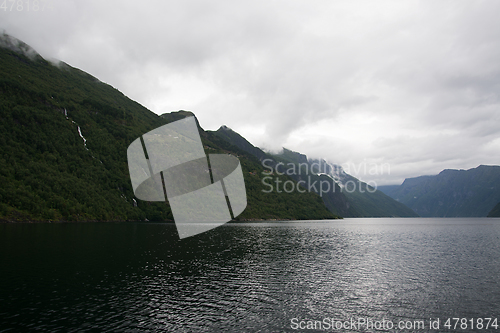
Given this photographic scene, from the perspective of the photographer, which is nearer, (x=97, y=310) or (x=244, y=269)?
(x=97, y=310)

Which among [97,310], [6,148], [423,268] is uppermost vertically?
[6,148]

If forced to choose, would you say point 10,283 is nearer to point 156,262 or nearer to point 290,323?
point 156,262

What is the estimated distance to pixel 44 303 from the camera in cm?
2945

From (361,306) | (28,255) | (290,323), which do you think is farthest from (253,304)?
(28,255)

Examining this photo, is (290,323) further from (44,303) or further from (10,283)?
(10,283)

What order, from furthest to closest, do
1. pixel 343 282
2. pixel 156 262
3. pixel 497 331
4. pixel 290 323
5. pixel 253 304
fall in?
pixel 156 262
pixel 343 282
pixel 253 304
pixel 290 323
pixel 497 331

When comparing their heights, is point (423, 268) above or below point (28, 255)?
below

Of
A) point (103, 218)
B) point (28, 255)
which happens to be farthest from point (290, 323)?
point (103, 218)

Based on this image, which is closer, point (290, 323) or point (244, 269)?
point (290, 323)

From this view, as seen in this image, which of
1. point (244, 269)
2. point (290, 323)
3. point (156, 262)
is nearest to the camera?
point (290, 323)

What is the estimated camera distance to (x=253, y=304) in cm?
3250

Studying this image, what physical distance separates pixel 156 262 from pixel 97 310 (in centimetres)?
2603

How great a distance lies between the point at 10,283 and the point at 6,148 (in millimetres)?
187010

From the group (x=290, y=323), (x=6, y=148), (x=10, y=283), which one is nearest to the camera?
(x=290, y=323)
